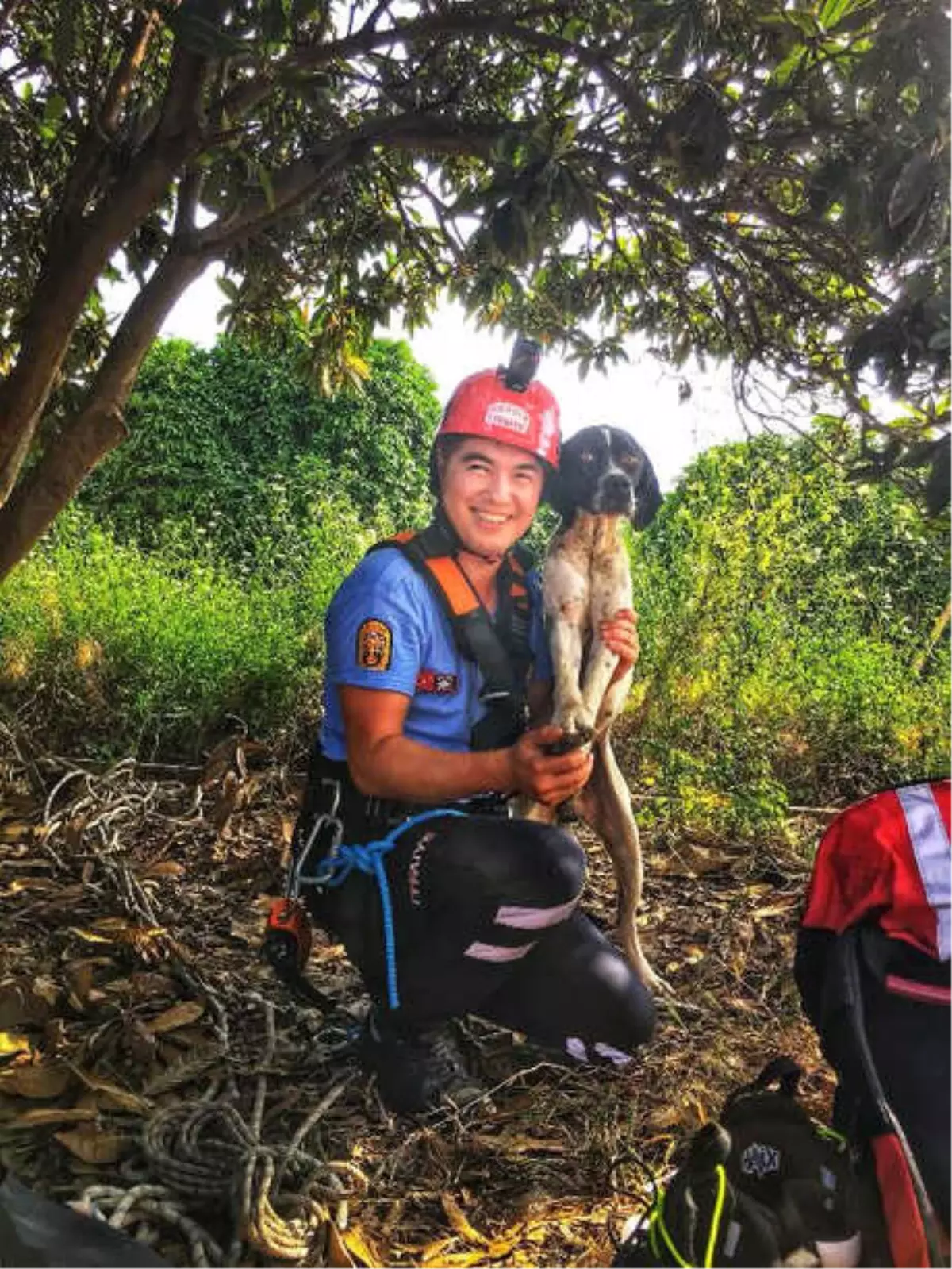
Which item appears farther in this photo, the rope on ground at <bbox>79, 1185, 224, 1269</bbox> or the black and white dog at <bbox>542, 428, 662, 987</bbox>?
the black and white dog at <bbox>542, 428, 662, 987</bbox>

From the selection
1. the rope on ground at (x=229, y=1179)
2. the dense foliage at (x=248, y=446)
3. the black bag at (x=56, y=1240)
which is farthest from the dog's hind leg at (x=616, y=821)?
the dense foliage at (x=248, y=446)

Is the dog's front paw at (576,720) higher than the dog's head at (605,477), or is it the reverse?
the dog's head at (605,477)

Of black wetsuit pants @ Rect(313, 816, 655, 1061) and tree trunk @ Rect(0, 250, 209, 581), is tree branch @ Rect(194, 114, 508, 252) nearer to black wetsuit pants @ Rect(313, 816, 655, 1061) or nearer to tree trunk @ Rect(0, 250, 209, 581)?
tree trunk @ Rect(0, 250, 209, 581)

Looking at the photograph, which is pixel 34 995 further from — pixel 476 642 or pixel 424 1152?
pixel 476 642

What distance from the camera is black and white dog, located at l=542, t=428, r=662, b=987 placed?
93.8 inches

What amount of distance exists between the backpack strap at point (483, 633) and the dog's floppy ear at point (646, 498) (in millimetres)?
366

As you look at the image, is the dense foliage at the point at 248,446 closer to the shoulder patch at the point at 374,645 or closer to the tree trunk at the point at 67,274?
the tree trunk at the point at 67,274

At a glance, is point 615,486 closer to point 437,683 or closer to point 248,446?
point 437,683

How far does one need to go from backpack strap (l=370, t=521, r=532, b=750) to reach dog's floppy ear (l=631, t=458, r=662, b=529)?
366 mm

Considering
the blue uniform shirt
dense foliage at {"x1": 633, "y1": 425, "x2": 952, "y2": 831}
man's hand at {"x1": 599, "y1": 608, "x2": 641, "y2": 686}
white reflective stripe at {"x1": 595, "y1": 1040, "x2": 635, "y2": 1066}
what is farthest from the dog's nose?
dense foliage at {"x1": 633, "y1": 425, "x2": 952, "y2": 831}

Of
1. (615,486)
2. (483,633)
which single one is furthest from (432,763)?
(615,486)

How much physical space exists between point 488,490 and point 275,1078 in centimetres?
149

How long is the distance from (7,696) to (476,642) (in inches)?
128

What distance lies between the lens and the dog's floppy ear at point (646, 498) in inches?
97.5
